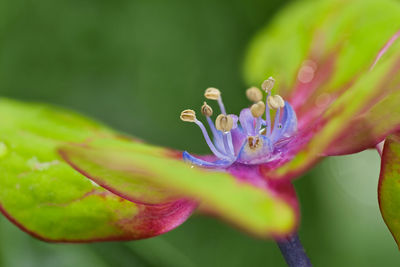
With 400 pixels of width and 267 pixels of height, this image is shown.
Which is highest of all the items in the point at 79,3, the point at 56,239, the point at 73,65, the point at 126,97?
the point at 79,3

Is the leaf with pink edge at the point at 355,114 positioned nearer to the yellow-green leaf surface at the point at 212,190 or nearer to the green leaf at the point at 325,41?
the yellow-green leaf surface at the point at 212,190

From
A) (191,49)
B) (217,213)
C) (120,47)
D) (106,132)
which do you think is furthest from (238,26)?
(217,213)

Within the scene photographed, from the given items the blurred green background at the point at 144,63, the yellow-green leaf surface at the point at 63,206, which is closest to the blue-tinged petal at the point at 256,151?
the yellow-green leaf surface at the point at 63,206

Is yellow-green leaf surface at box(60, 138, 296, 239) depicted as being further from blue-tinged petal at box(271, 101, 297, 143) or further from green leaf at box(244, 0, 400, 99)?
green leaf at box(244, 0, 400, 99)

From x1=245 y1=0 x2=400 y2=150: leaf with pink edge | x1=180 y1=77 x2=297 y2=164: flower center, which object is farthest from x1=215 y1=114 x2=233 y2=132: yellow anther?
x1=245 y1=0 x2=400 y2=150: leaf with pink edge

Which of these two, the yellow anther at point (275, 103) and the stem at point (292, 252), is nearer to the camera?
the stem at point (292, 252)

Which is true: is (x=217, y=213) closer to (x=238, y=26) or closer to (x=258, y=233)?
(x=258, y=233)
